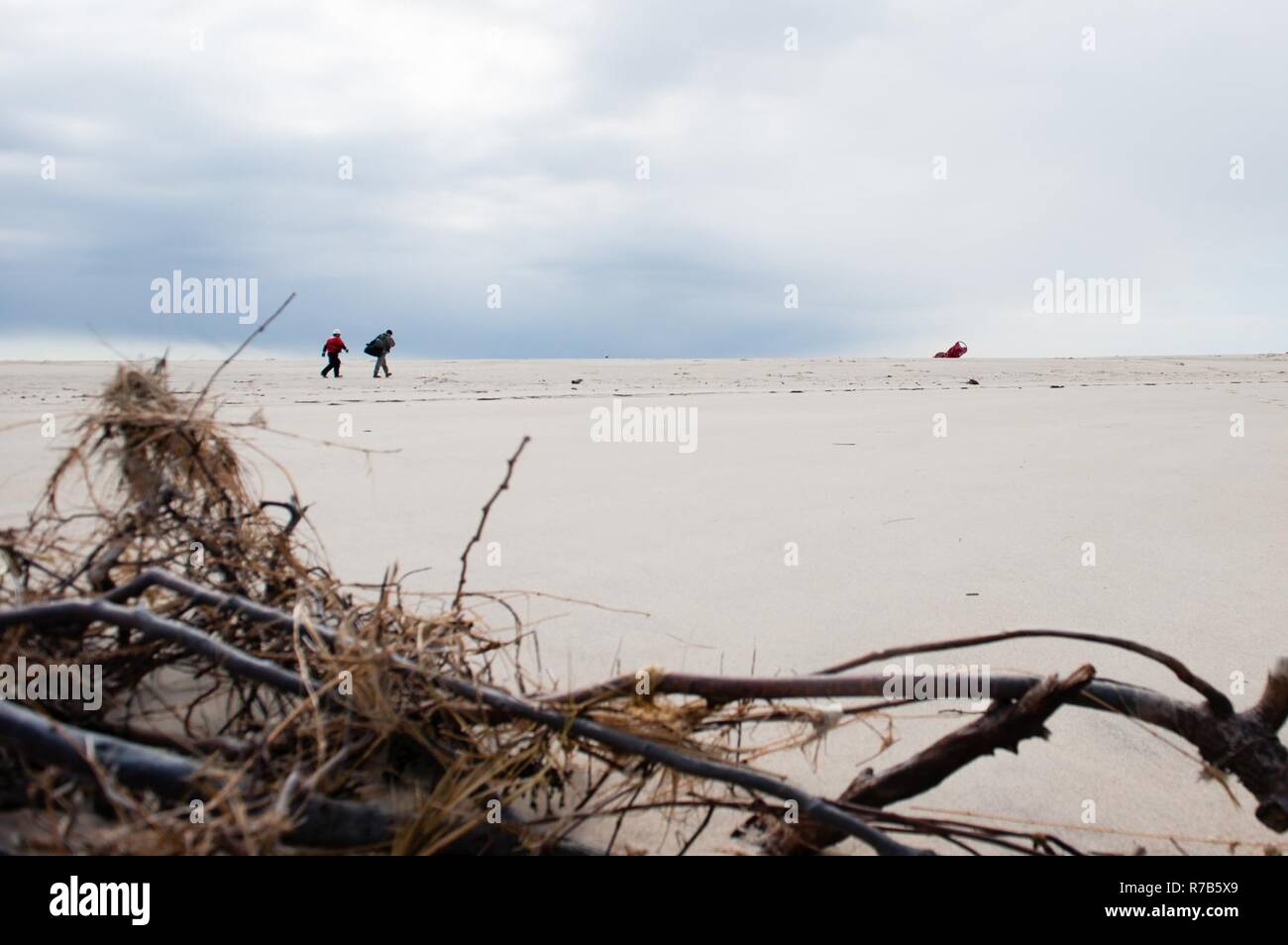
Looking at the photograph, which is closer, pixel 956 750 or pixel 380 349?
pixel 956 750

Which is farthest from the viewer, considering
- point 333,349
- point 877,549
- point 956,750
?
point 333,349

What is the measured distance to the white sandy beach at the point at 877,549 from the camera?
Answer: 1836 millimetres

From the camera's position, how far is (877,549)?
11.3 ft

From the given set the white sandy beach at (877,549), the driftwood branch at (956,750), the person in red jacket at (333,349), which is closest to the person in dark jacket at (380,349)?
the person in red jacket at (333,349)

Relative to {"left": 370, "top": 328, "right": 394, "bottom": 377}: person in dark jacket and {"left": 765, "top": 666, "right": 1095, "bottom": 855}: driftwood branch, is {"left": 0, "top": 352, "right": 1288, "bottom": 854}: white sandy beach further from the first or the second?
{"left": 370, "top": 328, "right": 394, "bottom": 377}: person in dark jacket

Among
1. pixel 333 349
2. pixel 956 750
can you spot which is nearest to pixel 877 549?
pixel 956 750

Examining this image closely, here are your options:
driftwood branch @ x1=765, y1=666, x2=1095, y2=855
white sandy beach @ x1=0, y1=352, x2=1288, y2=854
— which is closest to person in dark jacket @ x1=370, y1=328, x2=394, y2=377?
white sandy beach @ x1=0, y1=352, x2=1288, y2=854

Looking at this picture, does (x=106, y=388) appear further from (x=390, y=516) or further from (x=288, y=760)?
(x=390, y=516)

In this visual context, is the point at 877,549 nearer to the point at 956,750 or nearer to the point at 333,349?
the point at 956,750

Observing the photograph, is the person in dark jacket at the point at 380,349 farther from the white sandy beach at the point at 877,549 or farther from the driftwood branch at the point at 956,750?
the driftwood branch at the point at 956,750

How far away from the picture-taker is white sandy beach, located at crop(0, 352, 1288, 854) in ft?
6.02

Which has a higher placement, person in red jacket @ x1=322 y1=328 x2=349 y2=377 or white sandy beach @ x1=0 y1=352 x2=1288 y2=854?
person in red jacket @ x1=322 y1=328 x2=349 y2=377

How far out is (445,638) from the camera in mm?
1497
